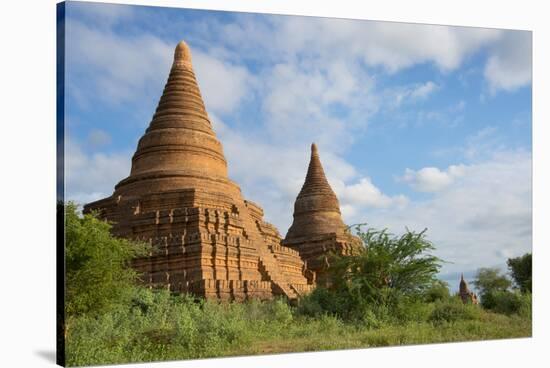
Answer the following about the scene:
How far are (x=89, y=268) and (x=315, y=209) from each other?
18403mm

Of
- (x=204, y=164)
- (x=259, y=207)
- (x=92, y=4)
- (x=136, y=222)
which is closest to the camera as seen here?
(x=92, y=4)

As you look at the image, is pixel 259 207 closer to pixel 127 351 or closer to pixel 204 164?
pixel 204 164

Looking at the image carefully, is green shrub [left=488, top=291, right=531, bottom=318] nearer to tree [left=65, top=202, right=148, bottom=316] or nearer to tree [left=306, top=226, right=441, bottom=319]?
tree [left=306, top=226, right=441, bottom=319]

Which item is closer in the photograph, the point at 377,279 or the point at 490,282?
the point at 377,279

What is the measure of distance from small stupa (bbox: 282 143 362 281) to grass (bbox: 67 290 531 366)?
10.8m

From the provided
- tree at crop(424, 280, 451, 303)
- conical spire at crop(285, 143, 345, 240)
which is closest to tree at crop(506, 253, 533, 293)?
tree at crop(424, 280, 451, 303)

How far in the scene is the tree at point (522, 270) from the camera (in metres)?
19.4

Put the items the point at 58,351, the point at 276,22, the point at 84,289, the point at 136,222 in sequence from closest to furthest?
the point at 58,351
the point at 84,289
the point at 276,22
the point at 136,222

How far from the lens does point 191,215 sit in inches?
822

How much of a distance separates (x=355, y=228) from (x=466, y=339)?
4.98 meters

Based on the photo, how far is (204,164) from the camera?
78.2 ft

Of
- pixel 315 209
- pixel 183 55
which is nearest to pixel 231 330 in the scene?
pixel 183 55

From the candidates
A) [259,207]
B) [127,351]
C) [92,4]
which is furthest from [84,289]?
[259,207]

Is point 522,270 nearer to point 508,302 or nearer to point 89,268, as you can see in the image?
point 508,302
